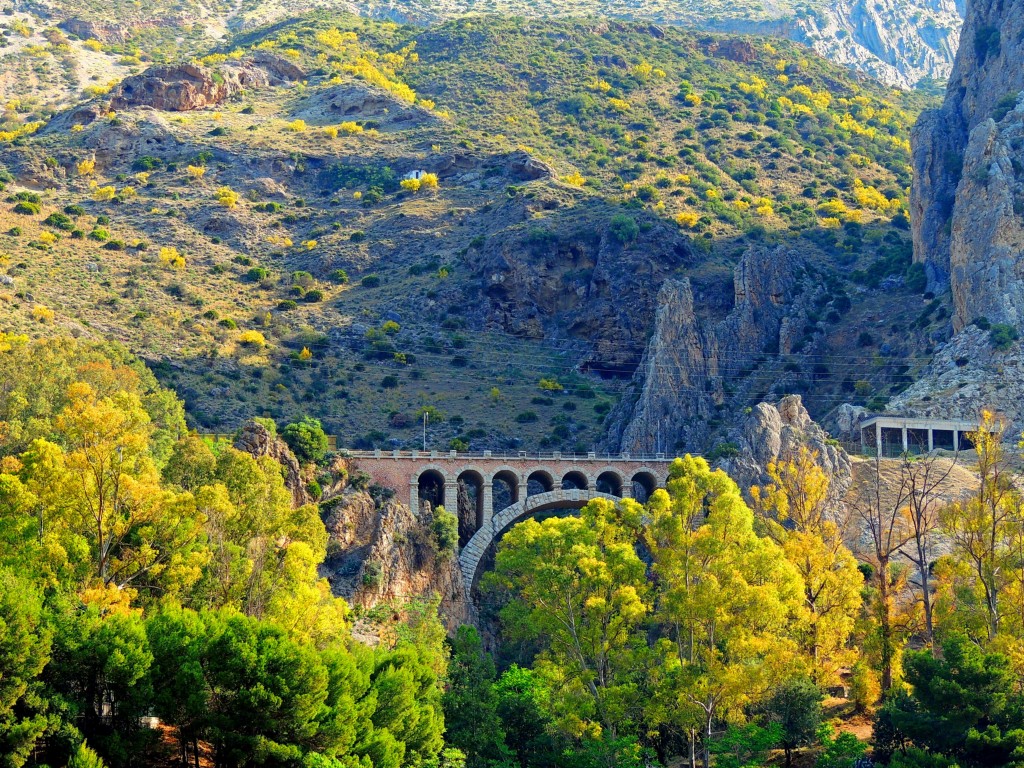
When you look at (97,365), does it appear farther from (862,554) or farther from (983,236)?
(983,236)

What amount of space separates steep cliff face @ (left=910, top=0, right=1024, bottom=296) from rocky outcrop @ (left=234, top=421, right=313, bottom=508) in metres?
55.2

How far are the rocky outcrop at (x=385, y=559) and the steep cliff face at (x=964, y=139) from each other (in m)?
48.9

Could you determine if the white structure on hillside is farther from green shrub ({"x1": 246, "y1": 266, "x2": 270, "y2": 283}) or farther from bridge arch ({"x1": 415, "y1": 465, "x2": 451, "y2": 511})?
green shrub ({"x1": 246, "y1": 266, "x2": 270, "y2": 283})

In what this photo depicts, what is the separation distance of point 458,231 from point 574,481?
5277 centimetres

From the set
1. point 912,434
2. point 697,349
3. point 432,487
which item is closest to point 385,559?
point 432,487

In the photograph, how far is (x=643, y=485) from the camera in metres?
90.6

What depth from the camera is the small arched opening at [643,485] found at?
3514 inches

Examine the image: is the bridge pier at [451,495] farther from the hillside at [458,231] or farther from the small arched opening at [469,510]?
the hillside at [458,231]

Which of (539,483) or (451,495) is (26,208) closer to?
(539,483)

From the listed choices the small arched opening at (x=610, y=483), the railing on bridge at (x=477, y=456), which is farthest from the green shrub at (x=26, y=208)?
the small arched opening at (x=610, y=483)

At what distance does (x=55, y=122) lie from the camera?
16088cm

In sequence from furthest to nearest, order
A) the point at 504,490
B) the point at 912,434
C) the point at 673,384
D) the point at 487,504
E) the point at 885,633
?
the point at 673,384, the point at 504,490, the point at 912,434, the point at 487,504, the point at 885,633

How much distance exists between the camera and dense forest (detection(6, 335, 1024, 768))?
43.6 meters

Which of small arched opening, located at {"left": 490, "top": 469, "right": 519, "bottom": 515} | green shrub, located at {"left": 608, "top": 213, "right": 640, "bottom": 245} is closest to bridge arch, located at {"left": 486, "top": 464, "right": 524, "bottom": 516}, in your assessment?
small arched opening, located at {"left": 490, "top": 469, "right": 519, "bottom": 515}
